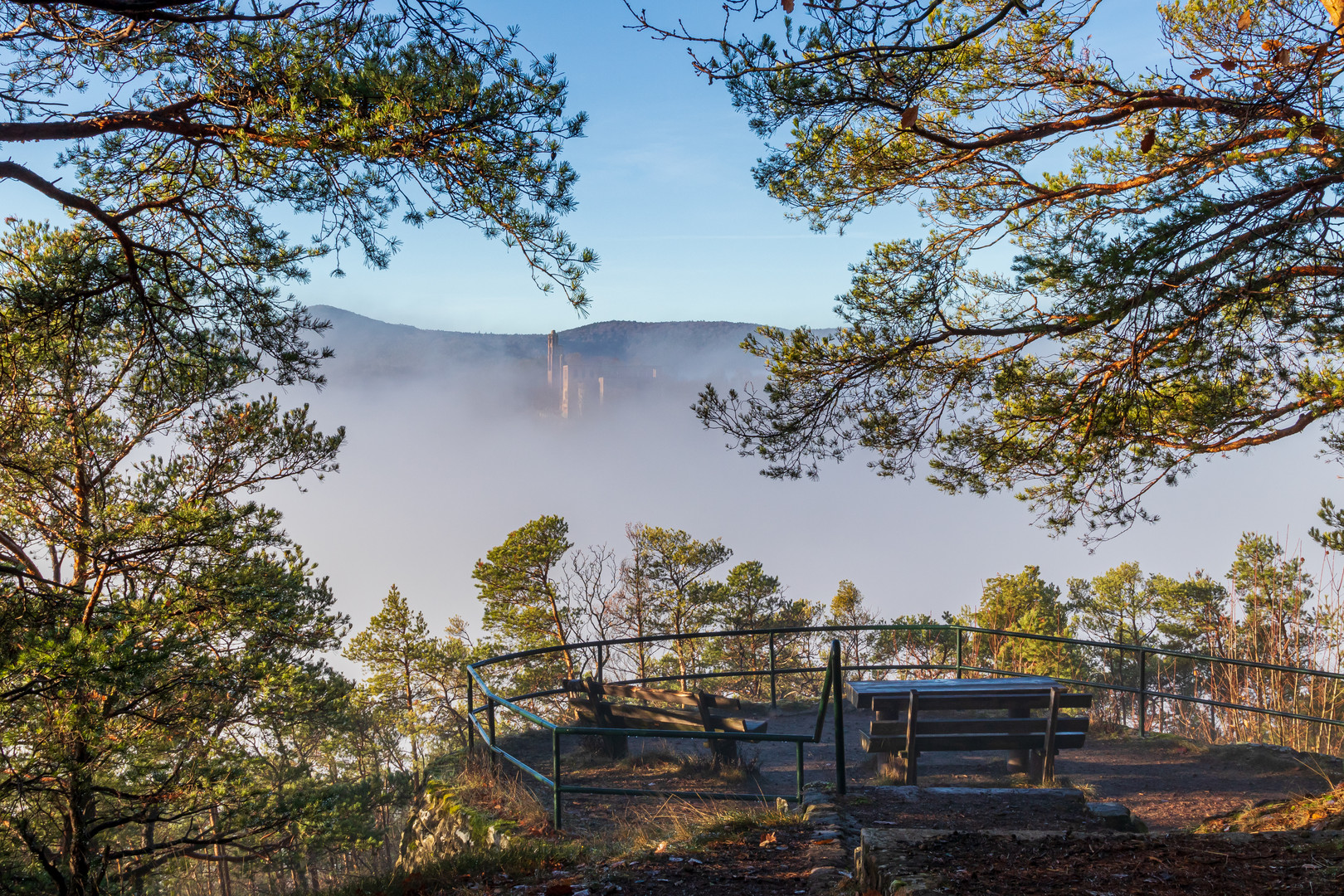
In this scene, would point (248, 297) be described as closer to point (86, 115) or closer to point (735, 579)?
point (86, 115)

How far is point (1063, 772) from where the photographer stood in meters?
7.57

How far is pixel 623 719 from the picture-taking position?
7.43m

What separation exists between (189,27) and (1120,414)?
8.32 m

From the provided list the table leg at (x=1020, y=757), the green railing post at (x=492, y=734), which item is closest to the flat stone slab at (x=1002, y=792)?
the table leg at (x=1020, y=757)

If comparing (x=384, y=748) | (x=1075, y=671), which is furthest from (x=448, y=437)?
(x=1075, y=671)

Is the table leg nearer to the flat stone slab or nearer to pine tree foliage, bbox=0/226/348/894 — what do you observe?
the flat stone slab

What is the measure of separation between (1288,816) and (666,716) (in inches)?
171

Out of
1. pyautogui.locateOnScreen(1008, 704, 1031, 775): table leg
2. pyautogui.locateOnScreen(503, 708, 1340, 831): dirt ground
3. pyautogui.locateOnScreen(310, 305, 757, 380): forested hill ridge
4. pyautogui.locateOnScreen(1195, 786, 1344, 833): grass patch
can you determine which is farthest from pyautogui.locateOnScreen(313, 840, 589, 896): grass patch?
pyautogui.locateOnScreen(310, 305, 757, 380): forested hill ridge

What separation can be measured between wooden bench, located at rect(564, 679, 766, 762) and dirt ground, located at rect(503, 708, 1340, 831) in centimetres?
21

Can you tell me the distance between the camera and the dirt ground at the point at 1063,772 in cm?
657

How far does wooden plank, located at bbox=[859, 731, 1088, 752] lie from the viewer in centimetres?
647

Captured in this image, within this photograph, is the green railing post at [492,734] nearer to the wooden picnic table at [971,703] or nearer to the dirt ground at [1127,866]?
the wooden picnic table at [971,703]

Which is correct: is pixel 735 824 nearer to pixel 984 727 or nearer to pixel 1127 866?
pixel 1127 866

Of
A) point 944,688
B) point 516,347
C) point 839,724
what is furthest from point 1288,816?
point 516,347
